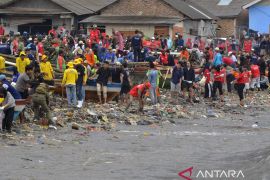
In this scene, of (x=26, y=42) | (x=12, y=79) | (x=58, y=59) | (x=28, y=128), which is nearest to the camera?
(x=28, y=128)

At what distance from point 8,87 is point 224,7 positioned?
41.5m

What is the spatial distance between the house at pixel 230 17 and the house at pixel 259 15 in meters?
0.85

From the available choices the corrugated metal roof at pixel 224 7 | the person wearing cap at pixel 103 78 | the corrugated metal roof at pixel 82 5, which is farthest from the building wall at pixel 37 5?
the person wearing cap at pixel 103 78

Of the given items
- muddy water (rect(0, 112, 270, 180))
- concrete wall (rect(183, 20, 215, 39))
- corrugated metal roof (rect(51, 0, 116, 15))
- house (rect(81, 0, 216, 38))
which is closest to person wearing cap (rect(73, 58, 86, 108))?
muddy water (rect(0, 112, 270, 180))

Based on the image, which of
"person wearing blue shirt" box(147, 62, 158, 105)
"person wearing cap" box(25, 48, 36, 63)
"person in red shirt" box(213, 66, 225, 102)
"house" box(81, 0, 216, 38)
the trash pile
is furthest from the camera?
"house" box(81, 0, 216, 38)

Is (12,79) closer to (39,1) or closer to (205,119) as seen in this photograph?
(205,119)

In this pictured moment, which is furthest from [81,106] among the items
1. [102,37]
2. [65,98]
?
[102,37]

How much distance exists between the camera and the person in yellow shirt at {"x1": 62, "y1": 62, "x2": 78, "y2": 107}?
96.3 feet

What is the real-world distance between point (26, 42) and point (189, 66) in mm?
7797

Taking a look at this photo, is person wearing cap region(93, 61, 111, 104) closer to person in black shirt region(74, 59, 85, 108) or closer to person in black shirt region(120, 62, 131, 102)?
person in black shirt region(120, 62, 131, 102)

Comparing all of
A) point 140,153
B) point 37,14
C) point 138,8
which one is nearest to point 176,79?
point 140,153

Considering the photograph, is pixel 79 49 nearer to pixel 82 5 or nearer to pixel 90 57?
pixel 90 57

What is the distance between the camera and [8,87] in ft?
76.7

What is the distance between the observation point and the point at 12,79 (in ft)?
97.0
